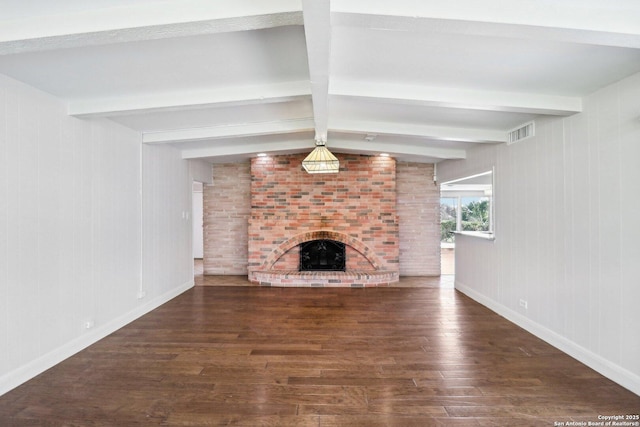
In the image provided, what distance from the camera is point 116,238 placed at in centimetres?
366

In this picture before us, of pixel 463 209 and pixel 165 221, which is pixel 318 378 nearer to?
pixel 165 221

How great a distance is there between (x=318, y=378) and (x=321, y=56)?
2.52m

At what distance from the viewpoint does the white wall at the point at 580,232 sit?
2393 millimetres

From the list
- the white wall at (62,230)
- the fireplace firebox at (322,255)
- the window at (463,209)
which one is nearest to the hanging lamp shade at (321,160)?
the white wall at (62,230)

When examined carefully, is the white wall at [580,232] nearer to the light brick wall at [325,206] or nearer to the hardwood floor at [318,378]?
the hardwood floor at [318,378]

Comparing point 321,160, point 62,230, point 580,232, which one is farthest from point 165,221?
point 580,232

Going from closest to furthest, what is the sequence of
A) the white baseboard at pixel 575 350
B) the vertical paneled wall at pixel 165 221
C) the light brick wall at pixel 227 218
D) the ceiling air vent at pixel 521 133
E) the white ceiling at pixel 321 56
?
the white ceiling at pixel 321 56 → the white baseboard at pixel 575 350 → the ceiling air vent at pixel 521 133 → the vertical paneled wall at pixel 165 221 → the light brick wall at pixel 227 218

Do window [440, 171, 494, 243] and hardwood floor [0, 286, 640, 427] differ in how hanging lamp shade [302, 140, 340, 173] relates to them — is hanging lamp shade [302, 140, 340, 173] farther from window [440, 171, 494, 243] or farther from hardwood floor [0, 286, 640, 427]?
window [440, 171, 494, 243]

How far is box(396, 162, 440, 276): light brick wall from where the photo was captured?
651 centimetres

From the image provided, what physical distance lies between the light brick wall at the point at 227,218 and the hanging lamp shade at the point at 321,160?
10.5 ft

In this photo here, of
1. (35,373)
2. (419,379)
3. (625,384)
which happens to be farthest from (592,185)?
(35,373)

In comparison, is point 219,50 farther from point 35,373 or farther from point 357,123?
point 35,373

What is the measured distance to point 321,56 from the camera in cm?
190

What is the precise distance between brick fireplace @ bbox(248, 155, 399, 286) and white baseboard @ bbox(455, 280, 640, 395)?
2.27 metres
